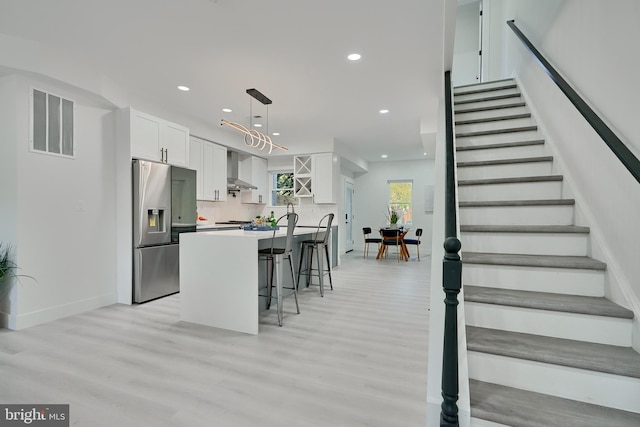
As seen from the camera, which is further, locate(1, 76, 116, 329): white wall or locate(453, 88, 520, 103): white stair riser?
locate(453, 88, 520, 103): white stair riser

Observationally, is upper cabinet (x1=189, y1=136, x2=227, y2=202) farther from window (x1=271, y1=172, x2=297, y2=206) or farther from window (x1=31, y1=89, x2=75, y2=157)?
window (x1=31, y1=89, x2=75, y2=157)

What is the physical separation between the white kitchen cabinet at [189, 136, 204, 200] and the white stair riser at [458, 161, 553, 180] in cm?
449

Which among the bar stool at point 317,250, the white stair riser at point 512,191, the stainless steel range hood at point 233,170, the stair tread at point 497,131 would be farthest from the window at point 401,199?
the white stair riser at point 512,191

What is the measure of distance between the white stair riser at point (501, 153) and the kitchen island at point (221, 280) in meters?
2.16

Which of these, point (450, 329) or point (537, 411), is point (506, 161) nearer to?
point (537, 411)

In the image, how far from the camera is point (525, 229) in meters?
2.03

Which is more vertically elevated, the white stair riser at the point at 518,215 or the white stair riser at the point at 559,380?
the white stair riser at the point at 518,215

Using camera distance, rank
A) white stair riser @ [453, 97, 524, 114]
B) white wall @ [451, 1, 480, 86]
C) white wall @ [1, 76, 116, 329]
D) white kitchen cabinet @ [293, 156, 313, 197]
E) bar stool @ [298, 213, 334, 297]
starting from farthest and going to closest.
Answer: white kitchen cabinet @ [293, 156, 313, 197] → white wall @ [451, 1, 480, 86] → bar stool @ [298, 213, 334, 297] → white stair riser @ [453, 97, 524, 114] → white wall @ [1, 76, 116, 329]

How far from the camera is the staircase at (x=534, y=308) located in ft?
4.13

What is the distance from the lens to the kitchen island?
2977 mm

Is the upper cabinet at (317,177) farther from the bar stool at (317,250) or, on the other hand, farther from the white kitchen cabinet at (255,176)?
the bar stool at (317,250)

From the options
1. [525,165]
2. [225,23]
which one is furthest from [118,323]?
[525,165]

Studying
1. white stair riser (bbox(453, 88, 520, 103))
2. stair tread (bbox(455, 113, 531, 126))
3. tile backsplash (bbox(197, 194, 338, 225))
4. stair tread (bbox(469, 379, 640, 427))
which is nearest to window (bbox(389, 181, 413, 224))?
tile backsplash (bbox(197, 194, 338, 225))

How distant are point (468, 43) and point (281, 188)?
18.5 feet
